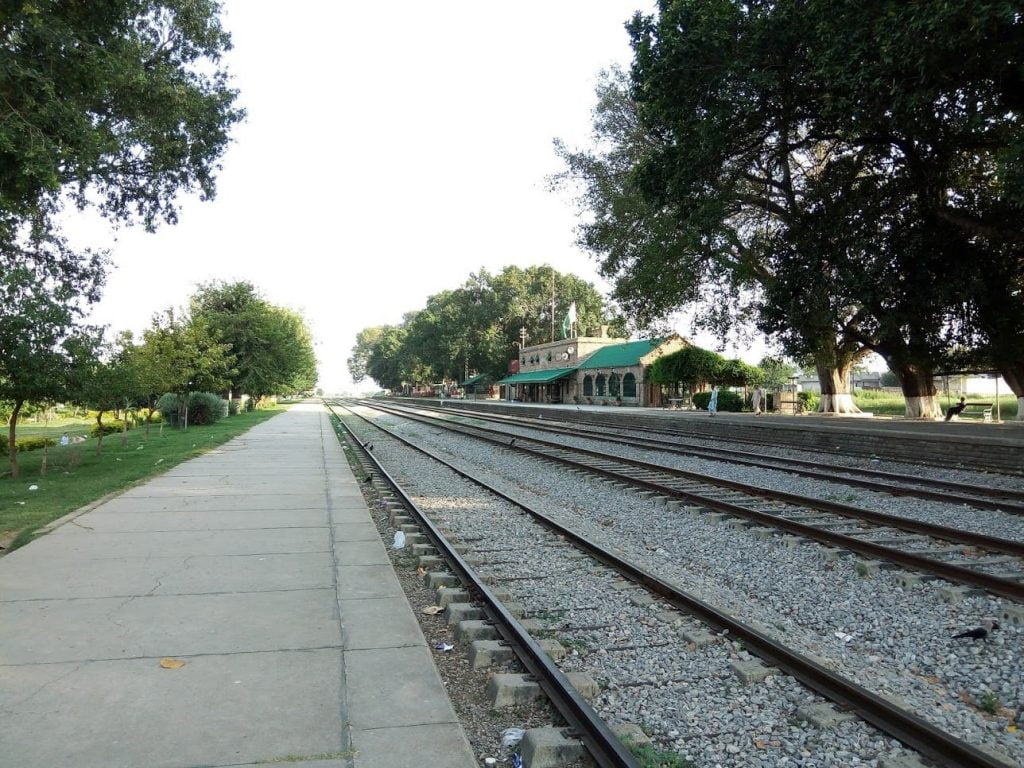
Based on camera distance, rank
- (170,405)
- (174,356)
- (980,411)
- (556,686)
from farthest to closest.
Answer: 1. (170,405)
2. (980,411)
3. (174,356)
4. (556,686)

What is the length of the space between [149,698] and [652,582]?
12.7 feet

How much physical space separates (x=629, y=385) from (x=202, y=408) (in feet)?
99.9

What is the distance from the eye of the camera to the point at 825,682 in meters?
3.89

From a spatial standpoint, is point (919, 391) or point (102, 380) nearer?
point (102, 380)

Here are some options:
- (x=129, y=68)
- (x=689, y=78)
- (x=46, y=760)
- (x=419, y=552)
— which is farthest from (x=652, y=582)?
(x=689, y=78)

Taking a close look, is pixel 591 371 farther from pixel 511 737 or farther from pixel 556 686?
pixel 511 737

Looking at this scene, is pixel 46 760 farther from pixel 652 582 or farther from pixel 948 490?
pixel 948 490

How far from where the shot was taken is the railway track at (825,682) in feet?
10.1

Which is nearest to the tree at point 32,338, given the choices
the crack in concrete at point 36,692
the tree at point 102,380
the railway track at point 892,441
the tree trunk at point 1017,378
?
the tree at point 102,380

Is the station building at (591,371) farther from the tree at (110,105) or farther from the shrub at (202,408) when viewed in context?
the tree at (110,105)

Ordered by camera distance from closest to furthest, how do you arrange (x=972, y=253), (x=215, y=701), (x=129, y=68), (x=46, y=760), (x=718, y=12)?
(x=46, y=760) → (x=215, y=701) → (x=129, y=68) → (x=718, y=12) → (x=972, y=253)

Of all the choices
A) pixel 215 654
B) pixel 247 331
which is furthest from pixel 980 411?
pixel 247 331

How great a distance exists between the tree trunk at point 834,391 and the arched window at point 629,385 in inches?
790

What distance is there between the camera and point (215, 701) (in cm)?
360
